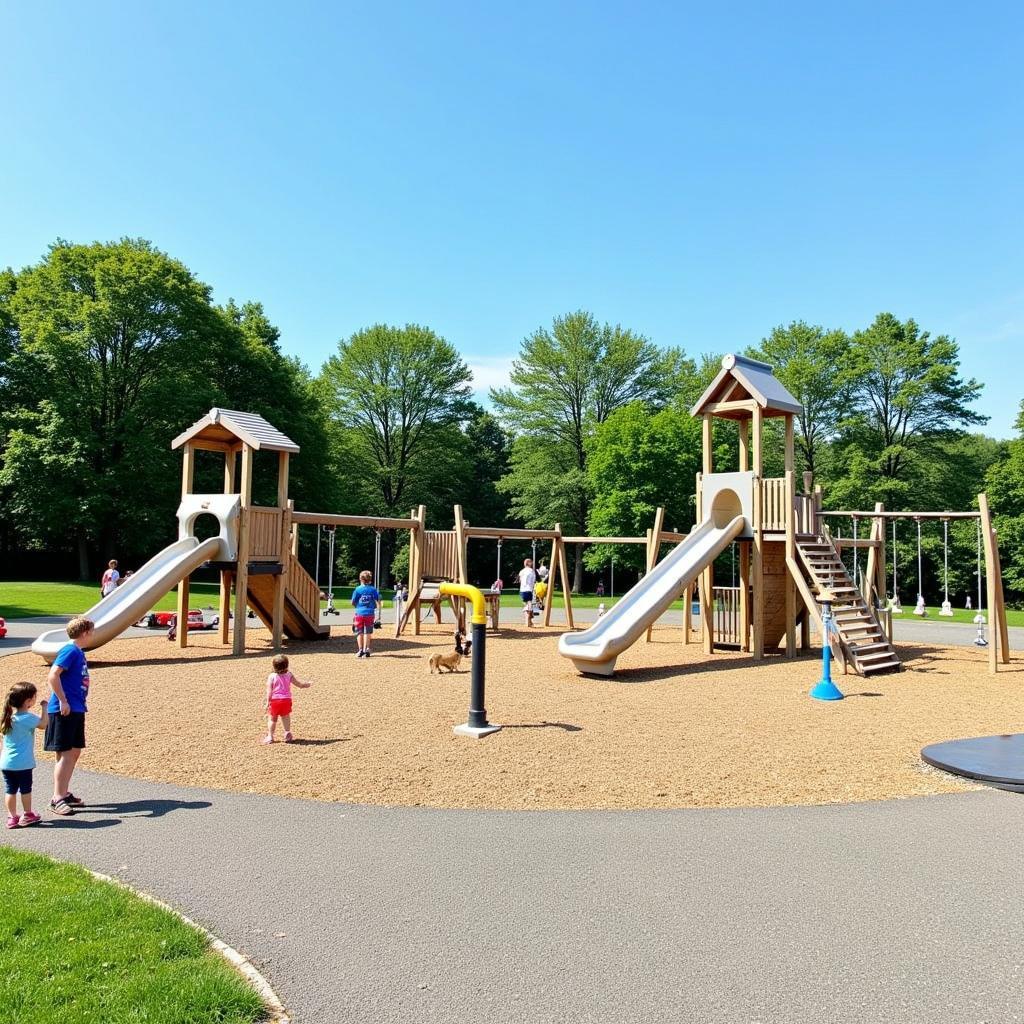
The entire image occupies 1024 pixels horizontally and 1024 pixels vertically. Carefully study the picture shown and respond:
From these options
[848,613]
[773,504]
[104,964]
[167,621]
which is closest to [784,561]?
[773,504]

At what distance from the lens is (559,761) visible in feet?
27.6

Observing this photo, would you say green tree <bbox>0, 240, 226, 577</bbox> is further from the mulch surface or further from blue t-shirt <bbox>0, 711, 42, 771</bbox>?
blue t-shirt <bbox>0, 711, 42, 771</bbox>

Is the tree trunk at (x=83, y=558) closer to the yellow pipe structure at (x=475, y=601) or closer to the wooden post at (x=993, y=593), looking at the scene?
the yellow pipe structure at (x=475, y=601)

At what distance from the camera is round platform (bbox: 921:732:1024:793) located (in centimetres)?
756

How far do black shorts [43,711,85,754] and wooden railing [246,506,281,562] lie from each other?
37.1 feet

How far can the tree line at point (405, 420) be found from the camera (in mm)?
41219

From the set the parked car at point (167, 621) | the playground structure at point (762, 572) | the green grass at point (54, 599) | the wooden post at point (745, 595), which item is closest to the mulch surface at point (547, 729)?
the playground structure at point (762, 572)

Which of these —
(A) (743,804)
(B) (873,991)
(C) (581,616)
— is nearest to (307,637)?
(C) (581,616)

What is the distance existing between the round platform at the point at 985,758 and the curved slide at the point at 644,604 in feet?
19.6

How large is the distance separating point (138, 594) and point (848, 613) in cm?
1361

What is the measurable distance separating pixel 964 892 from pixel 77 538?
150 ft

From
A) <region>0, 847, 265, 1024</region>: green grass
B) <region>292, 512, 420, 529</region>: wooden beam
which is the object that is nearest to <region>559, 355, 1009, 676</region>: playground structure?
<region>292, 512, 420, 529</region>: wooden beam

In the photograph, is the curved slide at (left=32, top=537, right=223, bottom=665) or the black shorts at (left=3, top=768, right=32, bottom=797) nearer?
the black shorts at (left=3, top=768, right=32, bottom=797)

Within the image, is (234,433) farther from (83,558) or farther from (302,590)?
(83,558)
